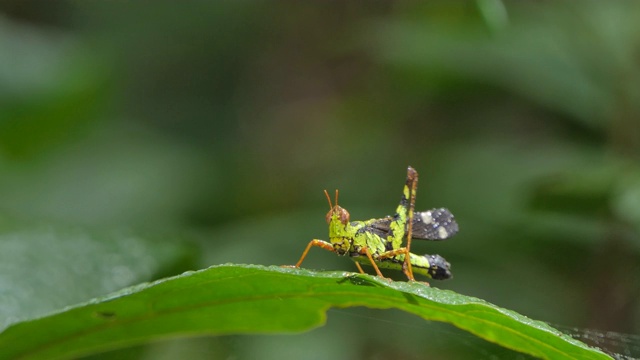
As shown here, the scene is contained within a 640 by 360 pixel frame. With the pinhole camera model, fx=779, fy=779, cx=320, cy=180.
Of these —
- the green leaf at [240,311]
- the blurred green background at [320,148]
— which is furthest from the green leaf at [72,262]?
the green leaf at [240,311]

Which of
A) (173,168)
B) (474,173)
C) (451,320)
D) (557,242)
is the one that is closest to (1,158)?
(173,168)

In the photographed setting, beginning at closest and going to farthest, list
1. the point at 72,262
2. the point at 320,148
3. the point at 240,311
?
the point at 240,311 < the point at 72,262 < the point at 320,148

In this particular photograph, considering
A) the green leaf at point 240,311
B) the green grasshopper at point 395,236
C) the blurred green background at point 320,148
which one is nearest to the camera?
the green leaf at point 240,311

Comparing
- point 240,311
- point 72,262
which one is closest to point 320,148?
point 72,262

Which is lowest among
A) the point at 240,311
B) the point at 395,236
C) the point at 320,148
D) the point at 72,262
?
the point at 240,311

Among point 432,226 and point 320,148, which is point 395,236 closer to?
point 432,226

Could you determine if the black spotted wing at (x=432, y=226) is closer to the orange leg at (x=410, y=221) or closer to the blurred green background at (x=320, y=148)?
the orange leg at (x=410, y=221)

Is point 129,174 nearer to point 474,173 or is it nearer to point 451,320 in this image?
point 474,173

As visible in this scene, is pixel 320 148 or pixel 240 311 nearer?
pixel 240 311
